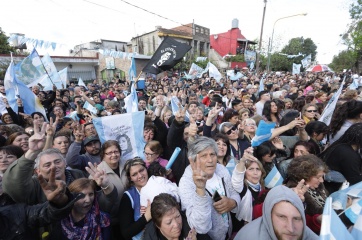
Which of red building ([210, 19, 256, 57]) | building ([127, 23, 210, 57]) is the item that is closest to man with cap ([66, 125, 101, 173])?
building ([127, 23, 210, 57])

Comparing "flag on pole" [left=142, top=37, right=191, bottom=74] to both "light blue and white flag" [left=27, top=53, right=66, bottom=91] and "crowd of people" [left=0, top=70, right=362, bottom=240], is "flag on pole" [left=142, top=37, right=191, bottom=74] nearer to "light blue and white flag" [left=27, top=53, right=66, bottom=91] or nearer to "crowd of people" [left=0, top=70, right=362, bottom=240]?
"crowd of people" [left=0, top=70, right=362, bottom=240]

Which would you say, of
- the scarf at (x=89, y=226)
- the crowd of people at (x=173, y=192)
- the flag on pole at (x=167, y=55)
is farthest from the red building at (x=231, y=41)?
the scarf at (x=89, y=226)

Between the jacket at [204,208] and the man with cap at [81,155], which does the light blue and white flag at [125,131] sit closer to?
the man with cap at [81,155]

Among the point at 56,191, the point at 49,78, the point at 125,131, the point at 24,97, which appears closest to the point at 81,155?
the point at 125,131

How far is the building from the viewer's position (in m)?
30.3

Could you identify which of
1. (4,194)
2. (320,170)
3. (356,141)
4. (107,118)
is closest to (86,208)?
(4,194)

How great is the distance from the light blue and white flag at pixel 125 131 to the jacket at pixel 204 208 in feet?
5.12

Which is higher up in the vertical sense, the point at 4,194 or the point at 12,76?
the point at 12,76

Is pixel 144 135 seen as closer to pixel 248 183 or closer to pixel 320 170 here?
pixel 248 183

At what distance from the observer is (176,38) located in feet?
100

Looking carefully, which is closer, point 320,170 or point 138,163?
point 320,170

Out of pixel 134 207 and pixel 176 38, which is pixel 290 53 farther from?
pixel 134 207

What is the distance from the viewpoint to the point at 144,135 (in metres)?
3.58

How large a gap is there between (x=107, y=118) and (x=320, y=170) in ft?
8.88
